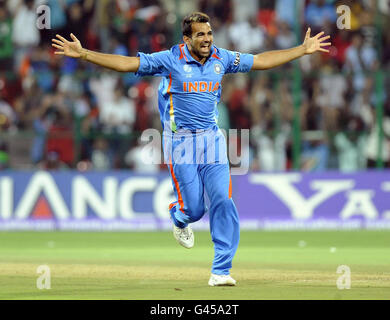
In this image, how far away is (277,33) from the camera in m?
19.3

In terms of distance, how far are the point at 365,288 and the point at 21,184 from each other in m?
10.2

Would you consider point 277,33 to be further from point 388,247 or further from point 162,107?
point 162,107

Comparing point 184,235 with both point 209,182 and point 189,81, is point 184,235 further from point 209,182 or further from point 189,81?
point 189,81

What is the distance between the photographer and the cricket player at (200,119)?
945 centimetres

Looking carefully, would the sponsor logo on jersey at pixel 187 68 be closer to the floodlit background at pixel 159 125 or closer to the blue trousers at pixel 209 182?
the blue trousers at pixel 209 182

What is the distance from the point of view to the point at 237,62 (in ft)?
32.2

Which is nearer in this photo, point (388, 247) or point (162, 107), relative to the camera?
point (162, 107)

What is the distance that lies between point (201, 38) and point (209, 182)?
143 cm

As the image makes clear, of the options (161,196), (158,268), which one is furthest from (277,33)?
(158,268)

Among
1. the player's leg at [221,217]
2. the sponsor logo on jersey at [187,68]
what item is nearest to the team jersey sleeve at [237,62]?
the sponsor logo on jersey at [187,68]

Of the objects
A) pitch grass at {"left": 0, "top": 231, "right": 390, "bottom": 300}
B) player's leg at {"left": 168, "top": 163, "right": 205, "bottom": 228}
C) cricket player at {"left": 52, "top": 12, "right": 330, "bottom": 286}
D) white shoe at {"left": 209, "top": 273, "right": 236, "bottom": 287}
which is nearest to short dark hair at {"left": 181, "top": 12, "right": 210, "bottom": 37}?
cricket player at {"left": 52, "top": 12, "right": 330, "bottom": 286}

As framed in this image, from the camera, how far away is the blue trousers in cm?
948

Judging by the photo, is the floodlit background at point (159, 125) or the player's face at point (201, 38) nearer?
the player's face at point (201, 38)
